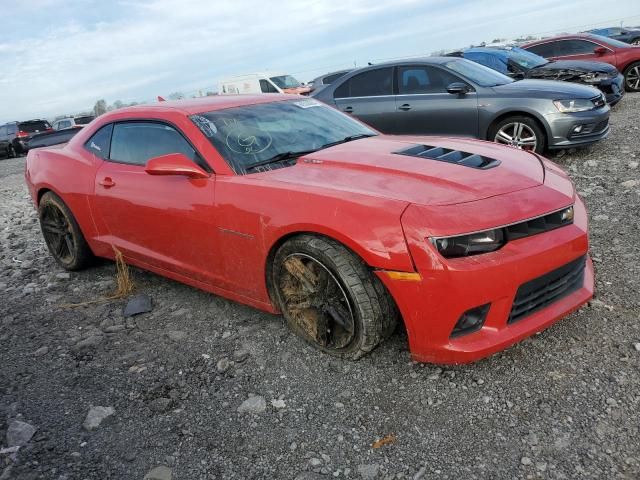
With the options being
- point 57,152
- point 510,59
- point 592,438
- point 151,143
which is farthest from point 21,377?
point 510,59

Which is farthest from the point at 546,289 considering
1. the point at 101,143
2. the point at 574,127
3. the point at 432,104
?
the point at 432,104

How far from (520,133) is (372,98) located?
204 cm

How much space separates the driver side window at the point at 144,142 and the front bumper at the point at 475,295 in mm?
1649

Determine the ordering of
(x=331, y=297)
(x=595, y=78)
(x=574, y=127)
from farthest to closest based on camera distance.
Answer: (x=595, y=78) → (x=574, y=127) → (x=331, y=297)

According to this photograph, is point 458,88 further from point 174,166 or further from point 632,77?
point 632,77

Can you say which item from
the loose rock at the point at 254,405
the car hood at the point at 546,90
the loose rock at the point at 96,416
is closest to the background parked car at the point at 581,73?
the car hood at the point at 546,90

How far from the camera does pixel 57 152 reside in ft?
14.2

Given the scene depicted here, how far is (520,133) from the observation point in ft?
20.6

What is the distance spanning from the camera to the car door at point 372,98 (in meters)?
7.03

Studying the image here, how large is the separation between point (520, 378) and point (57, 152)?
394cm

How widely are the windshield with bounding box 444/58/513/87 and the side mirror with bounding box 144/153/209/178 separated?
15.6 ft

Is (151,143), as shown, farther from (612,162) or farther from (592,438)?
(612,162)

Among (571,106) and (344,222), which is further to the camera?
(571,106)

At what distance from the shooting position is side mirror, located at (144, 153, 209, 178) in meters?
2.95
